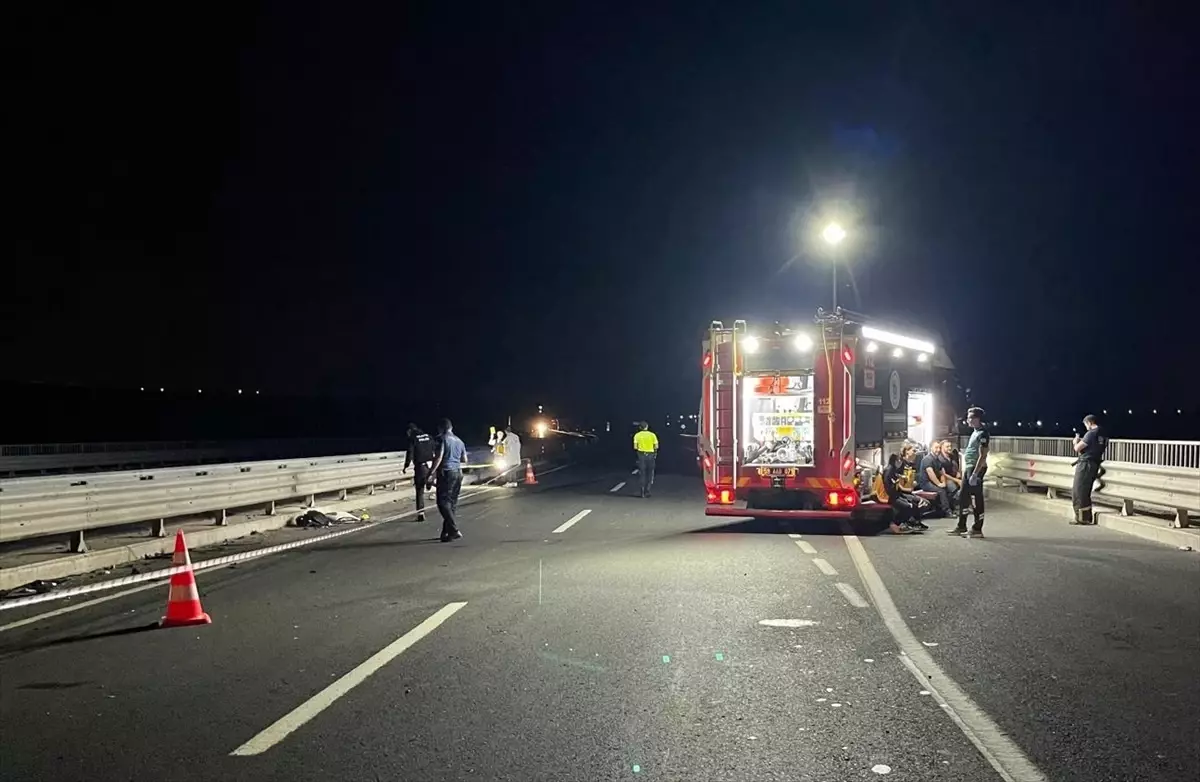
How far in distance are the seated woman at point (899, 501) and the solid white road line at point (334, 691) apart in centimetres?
845

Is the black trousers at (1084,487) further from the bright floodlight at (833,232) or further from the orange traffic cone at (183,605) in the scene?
the orange traffic cone at (183,605)

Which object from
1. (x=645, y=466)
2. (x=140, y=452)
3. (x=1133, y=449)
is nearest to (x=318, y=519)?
(x=645, y=466)

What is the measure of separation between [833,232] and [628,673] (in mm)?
18604

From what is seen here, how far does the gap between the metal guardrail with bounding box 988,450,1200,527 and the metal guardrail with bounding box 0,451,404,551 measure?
13.5 m

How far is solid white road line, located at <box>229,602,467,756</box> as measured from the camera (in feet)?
17.1

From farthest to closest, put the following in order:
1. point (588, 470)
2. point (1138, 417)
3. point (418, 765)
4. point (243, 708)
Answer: point (1138, 417) < point (588, 470) < point (243, 708) < point (418, 765)

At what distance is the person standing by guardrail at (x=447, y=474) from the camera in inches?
547

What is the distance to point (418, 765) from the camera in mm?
4828

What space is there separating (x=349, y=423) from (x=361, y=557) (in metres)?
56.4

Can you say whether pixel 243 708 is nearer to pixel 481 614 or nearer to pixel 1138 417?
pixel 481 614

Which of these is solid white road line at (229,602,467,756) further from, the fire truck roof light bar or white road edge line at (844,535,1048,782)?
the fire truck roof light bar

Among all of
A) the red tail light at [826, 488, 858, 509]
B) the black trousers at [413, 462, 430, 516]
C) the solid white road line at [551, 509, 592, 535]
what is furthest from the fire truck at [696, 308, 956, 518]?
the black trousers at [413, 462, 430, 516]

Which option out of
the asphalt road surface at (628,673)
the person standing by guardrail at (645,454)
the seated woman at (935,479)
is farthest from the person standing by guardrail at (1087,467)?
the person standing by guardrail at (645,454)

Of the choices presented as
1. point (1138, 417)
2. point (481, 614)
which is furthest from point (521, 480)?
point (1138, 417)
